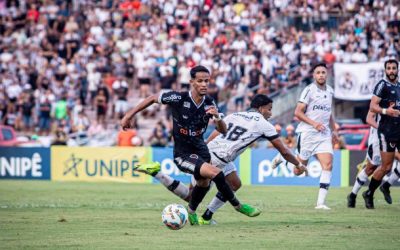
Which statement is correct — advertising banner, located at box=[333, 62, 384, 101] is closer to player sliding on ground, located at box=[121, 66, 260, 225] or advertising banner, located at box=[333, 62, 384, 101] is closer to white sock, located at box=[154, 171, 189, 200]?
white sock, located at box=[154, 171, 189, 200]

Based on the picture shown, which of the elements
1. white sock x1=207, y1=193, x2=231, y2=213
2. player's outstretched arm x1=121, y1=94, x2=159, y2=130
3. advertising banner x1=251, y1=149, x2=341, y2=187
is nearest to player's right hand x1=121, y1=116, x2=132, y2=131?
player's outstretched arm x1=121, y1=94, x2=159, y2=130

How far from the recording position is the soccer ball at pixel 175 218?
14.2 meters

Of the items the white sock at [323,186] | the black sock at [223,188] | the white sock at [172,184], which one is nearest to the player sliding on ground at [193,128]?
the black sock at [223,188]

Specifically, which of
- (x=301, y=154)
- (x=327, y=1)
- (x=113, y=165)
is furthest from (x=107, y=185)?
(x=327, y=1)

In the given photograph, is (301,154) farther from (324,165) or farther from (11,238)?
(11,238)

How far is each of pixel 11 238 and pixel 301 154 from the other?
7.24 m

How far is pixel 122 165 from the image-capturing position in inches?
1211

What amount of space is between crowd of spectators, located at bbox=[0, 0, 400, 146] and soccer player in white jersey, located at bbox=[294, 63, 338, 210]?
14666 millimetres

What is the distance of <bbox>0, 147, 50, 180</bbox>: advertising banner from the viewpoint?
3209 cm

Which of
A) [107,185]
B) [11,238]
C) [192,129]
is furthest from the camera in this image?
[107,185]

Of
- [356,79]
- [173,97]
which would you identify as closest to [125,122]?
[173,97]

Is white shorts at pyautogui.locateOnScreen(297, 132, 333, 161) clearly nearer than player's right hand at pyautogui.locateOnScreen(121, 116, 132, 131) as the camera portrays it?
No

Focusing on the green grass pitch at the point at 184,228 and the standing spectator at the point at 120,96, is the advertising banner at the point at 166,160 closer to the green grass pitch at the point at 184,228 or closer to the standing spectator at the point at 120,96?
the standing spectator at the point at 120,96

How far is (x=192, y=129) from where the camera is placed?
49.0 feet
